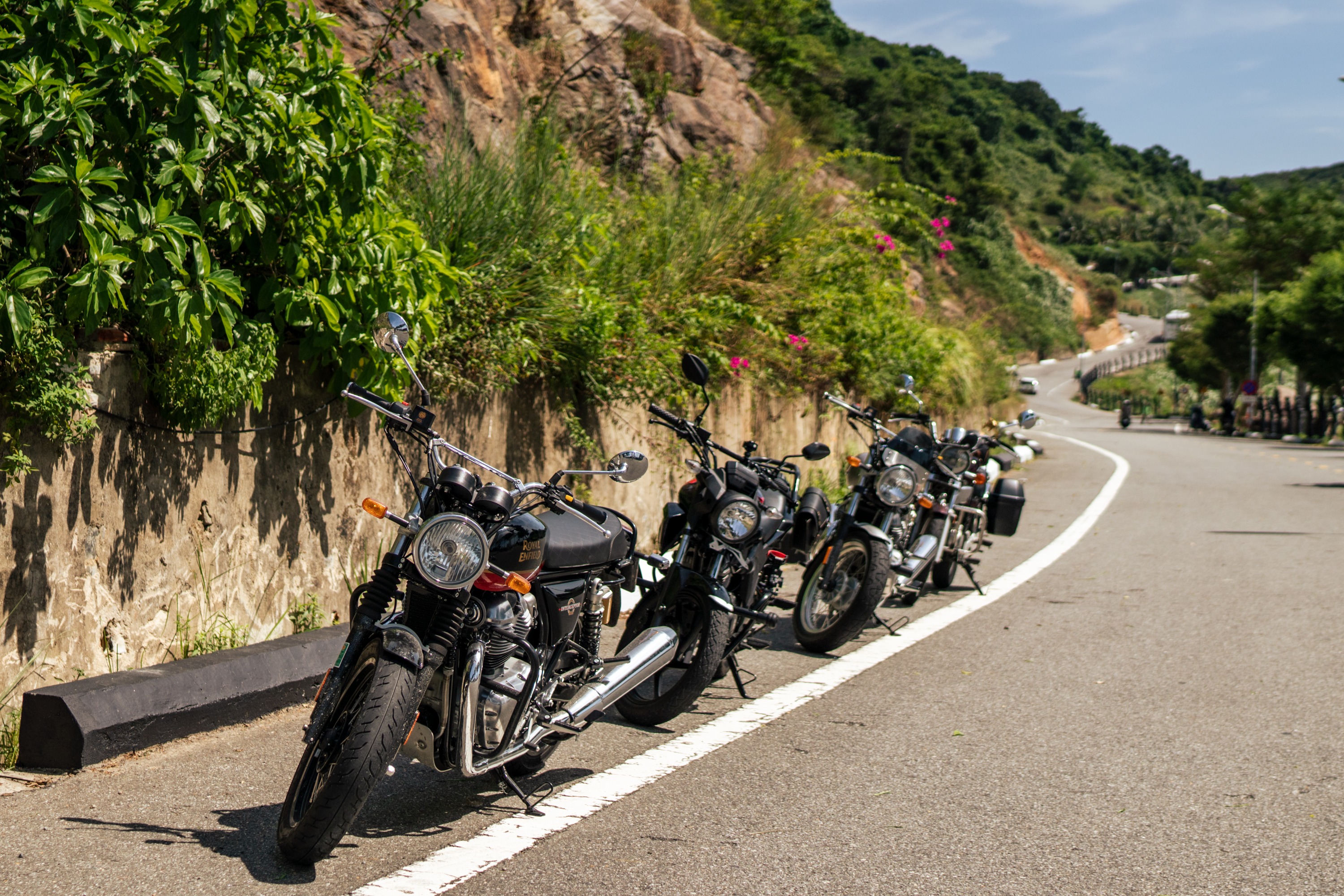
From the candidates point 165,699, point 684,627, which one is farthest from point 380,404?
point 684,627

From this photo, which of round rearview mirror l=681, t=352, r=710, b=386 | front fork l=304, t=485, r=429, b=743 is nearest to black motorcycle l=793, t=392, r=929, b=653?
round rearview mirror l=681, t=352, r=710, b=386

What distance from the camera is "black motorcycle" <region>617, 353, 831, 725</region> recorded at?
17.2 feet

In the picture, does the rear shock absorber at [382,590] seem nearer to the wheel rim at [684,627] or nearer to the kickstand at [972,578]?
the wheel rim at [684,627]

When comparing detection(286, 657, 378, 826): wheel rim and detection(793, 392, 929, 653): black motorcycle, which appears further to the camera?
detection(793, 392, 929, 653): black motorcycle

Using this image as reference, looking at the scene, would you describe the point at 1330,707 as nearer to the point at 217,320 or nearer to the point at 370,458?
the point at 370,458

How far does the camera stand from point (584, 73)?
14508mm

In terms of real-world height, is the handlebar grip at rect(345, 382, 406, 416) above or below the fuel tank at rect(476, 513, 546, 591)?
above

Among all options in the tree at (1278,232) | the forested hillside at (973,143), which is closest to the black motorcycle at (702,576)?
the forested hillside at (973,143)

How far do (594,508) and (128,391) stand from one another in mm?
2234

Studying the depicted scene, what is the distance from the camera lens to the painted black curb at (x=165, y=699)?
4.44 metres

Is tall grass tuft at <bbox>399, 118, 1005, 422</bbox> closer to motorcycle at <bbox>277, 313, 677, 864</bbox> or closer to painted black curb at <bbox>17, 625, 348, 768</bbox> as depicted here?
painted black curb at <bbox>17, 625, 348, 768</bbox>

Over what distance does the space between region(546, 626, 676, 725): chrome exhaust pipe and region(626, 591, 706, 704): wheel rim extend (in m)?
0.28

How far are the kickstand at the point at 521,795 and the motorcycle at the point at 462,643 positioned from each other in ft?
0.05

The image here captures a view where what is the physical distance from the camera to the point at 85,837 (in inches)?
150
